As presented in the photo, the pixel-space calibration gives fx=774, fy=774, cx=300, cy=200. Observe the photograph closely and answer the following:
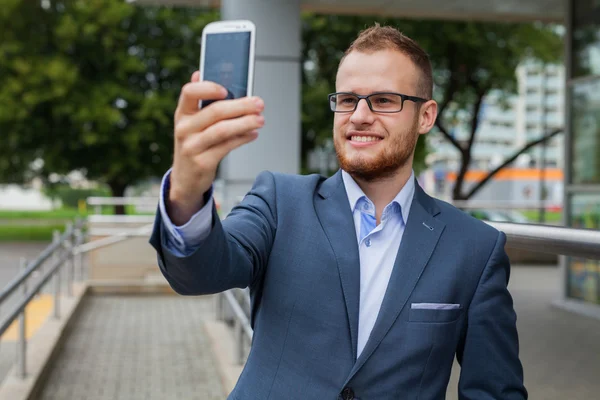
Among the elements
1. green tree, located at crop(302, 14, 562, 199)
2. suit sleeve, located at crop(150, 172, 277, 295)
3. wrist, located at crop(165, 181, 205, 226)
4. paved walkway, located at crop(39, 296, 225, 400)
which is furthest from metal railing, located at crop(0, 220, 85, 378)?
green tree, located at crop(302, 14, 562, 199)

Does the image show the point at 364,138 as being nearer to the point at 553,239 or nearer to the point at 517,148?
the point at 553,239

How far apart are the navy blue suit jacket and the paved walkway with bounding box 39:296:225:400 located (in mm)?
4625

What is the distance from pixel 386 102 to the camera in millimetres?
1839

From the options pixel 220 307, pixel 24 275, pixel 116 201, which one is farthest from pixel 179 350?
pixel 116 201

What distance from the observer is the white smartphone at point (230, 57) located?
136 centimetres

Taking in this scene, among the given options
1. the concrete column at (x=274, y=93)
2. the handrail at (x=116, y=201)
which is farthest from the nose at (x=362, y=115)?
the handrail at (x=116, y=201)

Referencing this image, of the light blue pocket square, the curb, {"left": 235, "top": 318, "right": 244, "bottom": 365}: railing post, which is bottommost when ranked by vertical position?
the curb

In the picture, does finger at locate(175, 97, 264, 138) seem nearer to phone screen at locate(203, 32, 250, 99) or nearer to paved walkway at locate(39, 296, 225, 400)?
phone screen at locate(203, 32, 250, 99)

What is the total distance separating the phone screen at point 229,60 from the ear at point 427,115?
66 centimetres

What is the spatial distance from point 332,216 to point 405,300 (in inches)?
10.8

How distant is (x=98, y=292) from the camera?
12164 mm

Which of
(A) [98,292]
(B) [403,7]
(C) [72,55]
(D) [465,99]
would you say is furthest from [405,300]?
(C) [72,55]

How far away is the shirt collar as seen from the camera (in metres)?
1.93

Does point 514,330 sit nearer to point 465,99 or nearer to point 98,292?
point 98,292
